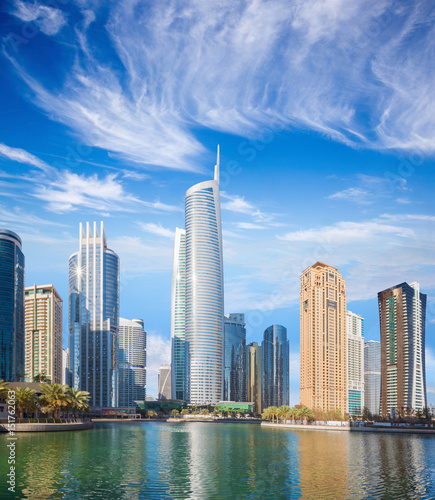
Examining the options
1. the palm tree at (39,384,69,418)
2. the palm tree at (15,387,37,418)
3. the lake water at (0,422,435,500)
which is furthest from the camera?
the palm tree at (39,384,69,418)

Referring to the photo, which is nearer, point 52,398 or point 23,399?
point 23,399

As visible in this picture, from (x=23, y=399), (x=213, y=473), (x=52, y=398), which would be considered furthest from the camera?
(x=52, y=398)

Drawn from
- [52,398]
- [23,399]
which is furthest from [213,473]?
[52,398]

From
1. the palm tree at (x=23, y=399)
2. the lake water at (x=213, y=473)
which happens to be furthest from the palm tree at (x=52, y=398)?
the lake water at (x=213, y=473)

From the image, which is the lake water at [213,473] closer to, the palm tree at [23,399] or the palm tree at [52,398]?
→ the palm tree at [23,399]

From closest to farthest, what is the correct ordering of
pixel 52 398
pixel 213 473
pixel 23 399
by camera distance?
pixel 213 473 < pixel 23 399 < pixel 52 398

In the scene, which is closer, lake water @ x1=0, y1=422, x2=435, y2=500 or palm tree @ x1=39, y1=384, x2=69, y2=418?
lake water @ x1=0, y1=422, x2=435, y2=500

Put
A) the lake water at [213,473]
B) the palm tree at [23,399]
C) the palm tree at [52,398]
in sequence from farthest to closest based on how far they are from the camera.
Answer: the palm tree at [52,398] < the palm tree at [23,399] < the lake water at [213,473]

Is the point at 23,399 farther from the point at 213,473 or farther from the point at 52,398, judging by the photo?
the point at 213,473

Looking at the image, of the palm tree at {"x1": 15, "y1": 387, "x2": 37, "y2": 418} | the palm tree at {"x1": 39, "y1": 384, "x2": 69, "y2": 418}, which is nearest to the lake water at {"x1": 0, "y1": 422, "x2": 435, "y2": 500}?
the palm tree at {"x1": 15, "y1": 387, "x2": 37, "y2": 418}

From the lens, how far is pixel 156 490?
48.6 metres

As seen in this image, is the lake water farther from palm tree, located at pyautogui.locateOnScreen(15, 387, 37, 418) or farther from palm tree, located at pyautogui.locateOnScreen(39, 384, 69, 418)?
palm tree, located at pyautogui.locateOnScreen(39, 384, 69, 418)

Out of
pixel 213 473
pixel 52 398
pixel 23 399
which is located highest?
pixel 213 473

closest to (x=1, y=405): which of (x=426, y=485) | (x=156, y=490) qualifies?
→ (x=156, y=490)
